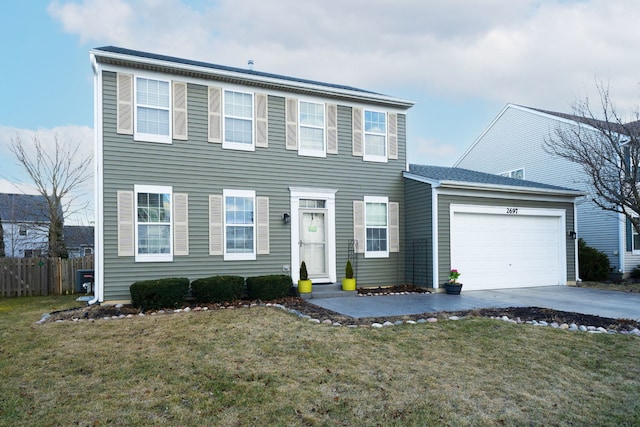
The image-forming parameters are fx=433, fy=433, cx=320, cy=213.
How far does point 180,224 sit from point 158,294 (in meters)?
1.87

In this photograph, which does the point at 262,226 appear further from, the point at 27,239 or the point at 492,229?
the point at 27,239

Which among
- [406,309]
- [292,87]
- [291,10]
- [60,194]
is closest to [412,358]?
[406,309]

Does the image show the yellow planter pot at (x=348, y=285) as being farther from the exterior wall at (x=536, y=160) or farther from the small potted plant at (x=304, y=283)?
the exterior wall at (x=536, y=160)

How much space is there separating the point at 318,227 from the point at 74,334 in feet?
21.6

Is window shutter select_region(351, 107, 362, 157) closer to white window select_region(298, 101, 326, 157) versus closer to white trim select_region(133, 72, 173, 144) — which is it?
white window select_region(298, 101, 326, 157)

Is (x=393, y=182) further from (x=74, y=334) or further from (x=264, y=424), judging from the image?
(x=264, y=424)

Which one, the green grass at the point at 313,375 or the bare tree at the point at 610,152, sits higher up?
the bare tree at the point at 610,152

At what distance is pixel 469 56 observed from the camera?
15.1 metres

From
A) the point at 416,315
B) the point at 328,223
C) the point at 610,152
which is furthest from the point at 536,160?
the point at 416,315

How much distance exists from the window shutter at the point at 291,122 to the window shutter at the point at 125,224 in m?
4.23

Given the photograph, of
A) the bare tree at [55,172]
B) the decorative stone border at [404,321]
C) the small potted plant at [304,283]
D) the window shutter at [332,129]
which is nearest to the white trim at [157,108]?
the decorative stone border at [404,321]

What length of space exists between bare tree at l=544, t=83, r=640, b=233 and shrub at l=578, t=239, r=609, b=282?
1.86m

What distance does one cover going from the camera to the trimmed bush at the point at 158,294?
29.8ft

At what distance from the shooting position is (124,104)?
9922mm
